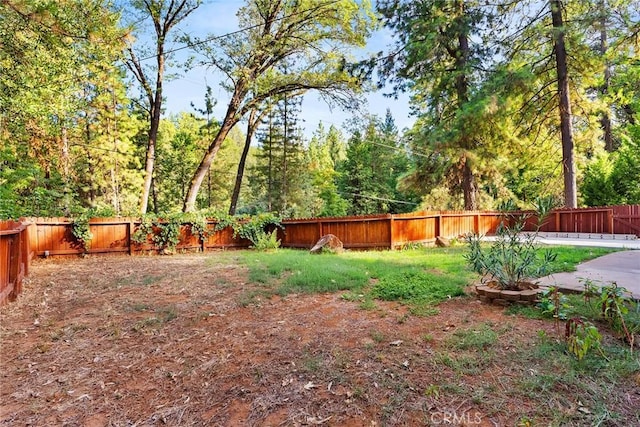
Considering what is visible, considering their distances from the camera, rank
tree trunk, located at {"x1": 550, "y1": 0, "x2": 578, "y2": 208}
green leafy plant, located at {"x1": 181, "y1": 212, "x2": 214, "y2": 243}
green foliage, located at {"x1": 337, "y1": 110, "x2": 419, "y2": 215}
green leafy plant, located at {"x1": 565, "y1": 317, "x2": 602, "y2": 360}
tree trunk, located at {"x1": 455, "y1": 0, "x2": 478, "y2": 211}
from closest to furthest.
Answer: green leafy plant, located at {"x1": 565, "y1": 317, "x2": 602, "y2": 360}, green leafy plant, located at {"x1": 181, "y1": 212, "x2": 214, "y2": 243}, tree trunk, located at {"x1": 455, "y1": 0, "x2": 478, "y2": 211}, tree trunk, located at {"x1": 550, "y1": 0, "x2": 578, "y2": 208}, green foliage, located at {"x1": 337, "y1": 110, "x2": 419, "y2": 215}

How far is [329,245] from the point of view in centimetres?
900

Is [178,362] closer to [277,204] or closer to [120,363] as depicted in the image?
[120,363]

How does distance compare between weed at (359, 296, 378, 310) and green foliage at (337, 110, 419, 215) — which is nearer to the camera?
weed at (359, 296, 378, 310)

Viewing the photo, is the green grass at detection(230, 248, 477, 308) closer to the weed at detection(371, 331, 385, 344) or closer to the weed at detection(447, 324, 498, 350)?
the weed at detection(447, 324, 498, 350)

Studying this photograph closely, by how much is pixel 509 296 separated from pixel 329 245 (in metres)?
5.53

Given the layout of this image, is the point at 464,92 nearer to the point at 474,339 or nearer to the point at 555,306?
the point at 555,306

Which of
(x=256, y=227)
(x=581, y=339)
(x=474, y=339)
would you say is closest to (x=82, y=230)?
(x=256, y=227)

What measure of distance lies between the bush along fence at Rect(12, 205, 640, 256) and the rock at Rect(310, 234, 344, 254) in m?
0.83

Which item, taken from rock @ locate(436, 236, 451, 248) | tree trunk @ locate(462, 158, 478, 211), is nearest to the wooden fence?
rock @ locate(436, 236, 451, 248)

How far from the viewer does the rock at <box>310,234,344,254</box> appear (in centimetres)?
889

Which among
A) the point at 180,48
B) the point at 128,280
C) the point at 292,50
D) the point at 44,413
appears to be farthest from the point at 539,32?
the point at 44,413

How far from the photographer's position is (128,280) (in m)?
5.64

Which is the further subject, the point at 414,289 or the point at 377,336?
the point at 414,289

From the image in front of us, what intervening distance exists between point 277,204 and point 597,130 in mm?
17917
